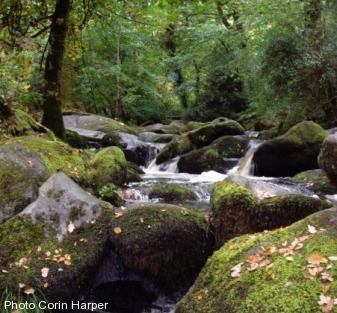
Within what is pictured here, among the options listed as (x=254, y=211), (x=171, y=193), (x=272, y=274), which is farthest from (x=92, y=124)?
(x=272, y=274)

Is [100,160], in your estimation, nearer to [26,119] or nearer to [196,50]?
[26,119]

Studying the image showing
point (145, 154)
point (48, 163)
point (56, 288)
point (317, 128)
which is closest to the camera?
point (56, 288)

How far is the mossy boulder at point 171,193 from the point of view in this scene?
28.8ft

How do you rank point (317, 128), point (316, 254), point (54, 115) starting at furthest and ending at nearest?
point (317, 128) → point (54, 115) → point (316, 254)

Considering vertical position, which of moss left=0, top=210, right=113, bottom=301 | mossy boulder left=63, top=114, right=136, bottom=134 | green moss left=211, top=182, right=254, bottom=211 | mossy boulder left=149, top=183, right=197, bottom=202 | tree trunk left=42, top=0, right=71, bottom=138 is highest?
tree trunk left=42, top=0, right=71, bottom=138

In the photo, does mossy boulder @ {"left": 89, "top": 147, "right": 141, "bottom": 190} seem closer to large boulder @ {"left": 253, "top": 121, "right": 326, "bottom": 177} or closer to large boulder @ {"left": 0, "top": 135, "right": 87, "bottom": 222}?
large boulder @ {"left": 0, "top": 135, "right": 87, "bottom": 222}

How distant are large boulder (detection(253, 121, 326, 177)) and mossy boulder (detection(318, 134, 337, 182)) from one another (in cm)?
294

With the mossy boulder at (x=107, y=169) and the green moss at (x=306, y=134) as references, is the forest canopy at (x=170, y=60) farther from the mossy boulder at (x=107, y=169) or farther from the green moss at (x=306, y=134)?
the green moss at (x=306, y=134)

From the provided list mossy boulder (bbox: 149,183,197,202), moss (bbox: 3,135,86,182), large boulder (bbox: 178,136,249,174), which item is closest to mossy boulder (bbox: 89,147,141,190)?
moss (bbox: 3,135,86,182)

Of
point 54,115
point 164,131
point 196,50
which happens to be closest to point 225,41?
point 196,50

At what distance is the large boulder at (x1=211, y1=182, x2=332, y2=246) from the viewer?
4.94 metres

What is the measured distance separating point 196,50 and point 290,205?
1730 centimetres

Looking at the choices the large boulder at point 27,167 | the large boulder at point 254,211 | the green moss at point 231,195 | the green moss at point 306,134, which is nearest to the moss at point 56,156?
the large boulder at point 27,167

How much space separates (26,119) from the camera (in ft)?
30.2
